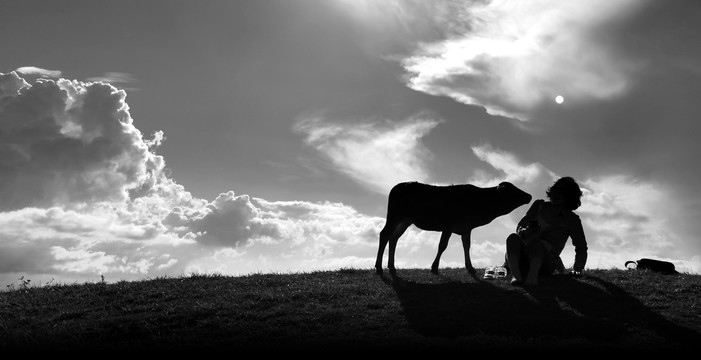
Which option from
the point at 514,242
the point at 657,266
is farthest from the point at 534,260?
the point at 657,266

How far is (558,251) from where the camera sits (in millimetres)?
16781

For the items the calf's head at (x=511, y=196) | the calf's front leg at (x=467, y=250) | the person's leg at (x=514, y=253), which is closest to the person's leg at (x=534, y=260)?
the person's leg at (x=514, y=253)

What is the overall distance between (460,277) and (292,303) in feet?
18.8

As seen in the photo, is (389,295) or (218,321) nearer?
(218,321)

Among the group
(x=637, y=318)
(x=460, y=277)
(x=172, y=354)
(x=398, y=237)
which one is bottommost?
(x=172, y=354)

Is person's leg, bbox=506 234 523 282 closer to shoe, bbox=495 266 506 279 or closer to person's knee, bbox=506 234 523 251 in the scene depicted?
person's knee, bbox=506 234 523 251

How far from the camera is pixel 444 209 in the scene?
19.7 meters

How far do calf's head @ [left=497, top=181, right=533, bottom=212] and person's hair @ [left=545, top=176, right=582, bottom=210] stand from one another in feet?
11.5

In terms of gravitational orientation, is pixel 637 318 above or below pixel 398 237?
below

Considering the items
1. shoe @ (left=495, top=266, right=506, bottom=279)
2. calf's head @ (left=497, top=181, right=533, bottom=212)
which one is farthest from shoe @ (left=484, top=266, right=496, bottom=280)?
calf's head @ (left=497, top=181, right=533, bottom=212)

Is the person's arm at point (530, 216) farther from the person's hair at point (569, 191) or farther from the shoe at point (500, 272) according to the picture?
the shoe at point (500, 272)

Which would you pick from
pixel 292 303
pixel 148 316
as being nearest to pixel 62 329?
pixel 148 316

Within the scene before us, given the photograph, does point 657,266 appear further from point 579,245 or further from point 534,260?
point 534,260

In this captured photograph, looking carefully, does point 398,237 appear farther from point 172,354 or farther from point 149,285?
point 172,354
